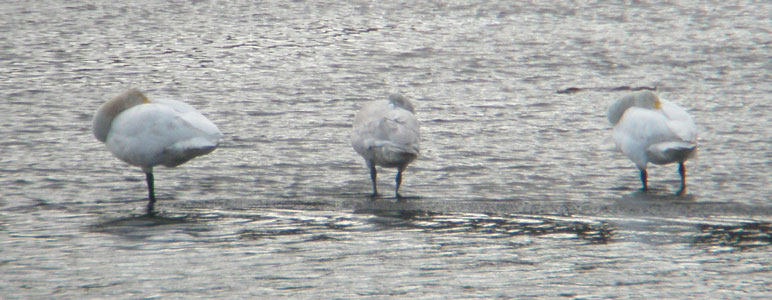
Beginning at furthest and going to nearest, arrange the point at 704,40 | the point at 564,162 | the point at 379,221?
the point at 704,40 < the point at 564,162 < the point at 379,221

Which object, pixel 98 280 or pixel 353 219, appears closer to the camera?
pixel 98 280

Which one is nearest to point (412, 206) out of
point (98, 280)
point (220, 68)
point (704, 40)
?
point (98, 280)

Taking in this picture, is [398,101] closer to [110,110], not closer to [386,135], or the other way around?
[386,135]

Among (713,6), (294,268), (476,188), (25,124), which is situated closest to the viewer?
(294,268)

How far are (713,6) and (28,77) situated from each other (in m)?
10.8

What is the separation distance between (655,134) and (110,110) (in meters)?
3.69

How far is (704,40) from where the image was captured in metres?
14.8

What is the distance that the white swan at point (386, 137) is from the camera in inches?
299

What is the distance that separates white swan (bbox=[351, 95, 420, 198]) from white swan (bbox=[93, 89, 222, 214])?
0.99 m

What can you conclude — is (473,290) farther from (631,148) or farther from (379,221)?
(631,148)

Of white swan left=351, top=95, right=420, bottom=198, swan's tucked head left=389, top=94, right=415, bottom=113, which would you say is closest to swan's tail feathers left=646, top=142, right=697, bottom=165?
white swan left=351, top=95, right=420, bottom=198

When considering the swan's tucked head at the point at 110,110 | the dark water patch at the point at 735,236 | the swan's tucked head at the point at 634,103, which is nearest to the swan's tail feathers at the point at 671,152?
the swan's tucked head at the point at 634,103

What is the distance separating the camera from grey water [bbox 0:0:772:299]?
6.04 meters

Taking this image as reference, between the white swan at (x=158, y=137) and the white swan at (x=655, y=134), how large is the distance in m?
2.84
